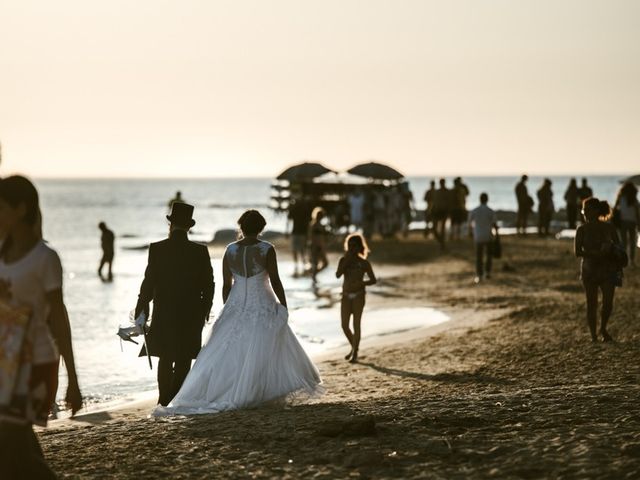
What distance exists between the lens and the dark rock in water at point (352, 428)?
7645 mm

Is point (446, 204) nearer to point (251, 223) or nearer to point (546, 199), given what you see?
point (546, 199)

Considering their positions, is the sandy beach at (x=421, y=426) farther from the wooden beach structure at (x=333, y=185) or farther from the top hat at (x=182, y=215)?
the wooden beach structure at (x=333, y=185)

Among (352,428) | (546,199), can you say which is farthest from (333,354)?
(546,199)

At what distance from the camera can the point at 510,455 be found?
687cm

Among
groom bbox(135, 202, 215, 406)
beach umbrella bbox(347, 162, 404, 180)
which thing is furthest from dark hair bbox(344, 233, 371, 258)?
beach umbrella bbox(347, 162, 404, 180)

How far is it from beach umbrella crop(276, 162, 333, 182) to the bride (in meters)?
26.6

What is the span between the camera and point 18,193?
5.20m

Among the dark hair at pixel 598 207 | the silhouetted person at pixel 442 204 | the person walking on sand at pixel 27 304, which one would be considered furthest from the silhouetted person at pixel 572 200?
the person walking on sand at pixel 27 304

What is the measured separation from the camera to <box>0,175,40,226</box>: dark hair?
5191 millimetres

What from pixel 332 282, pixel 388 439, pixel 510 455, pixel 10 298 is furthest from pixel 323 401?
pixel 332 282

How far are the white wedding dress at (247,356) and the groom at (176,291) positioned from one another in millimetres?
249

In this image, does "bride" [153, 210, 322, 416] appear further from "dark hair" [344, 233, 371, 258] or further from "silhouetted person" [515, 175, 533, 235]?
"silhouetted person" [515, 175, 533, 235]

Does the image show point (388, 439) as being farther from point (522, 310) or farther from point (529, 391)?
point (522, 310)

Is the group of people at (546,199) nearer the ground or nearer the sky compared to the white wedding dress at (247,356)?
nearer the sky
